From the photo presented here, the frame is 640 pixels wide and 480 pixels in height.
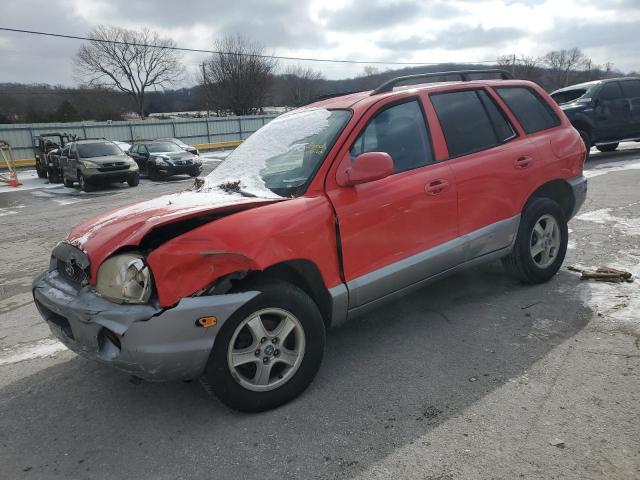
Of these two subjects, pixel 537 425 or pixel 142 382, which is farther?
pixel 142 382

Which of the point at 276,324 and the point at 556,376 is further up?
the point at 276,324

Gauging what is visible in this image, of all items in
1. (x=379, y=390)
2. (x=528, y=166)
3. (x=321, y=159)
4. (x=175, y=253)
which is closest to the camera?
(x=175, y=253)

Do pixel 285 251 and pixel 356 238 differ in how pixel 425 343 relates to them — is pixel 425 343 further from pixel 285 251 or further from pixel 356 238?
pixel 285 251

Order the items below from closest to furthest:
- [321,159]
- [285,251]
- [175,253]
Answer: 1. [175,253]
2. [285,251]
3. [321,159]

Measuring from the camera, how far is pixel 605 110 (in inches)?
473

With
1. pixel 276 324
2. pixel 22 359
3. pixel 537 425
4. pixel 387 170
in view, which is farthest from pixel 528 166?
pixel 22 359

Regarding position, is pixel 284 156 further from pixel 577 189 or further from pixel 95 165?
pixel 95 165

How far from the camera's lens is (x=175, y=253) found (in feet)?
7.98

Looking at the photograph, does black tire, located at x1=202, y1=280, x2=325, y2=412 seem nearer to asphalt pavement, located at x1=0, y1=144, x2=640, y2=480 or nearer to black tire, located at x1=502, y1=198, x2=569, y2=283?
asphalt pavement, located at x1=0, y1=144, x2=640, y2=480

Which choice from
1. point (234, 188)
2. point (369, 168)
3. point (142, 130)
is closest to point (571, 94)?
point (369, 168)

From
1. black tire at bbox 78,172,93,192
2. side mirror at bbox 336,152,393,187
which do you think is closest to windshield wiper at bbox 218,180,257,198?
side mirror at bbox 336,152,393,187

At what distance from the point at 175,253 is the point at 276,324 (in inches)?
28.2

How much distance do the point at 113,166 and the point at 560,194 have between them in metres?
14.8

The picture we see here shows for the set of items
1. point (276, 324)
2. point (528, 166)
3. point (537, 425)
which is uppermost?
point (528, 166)
